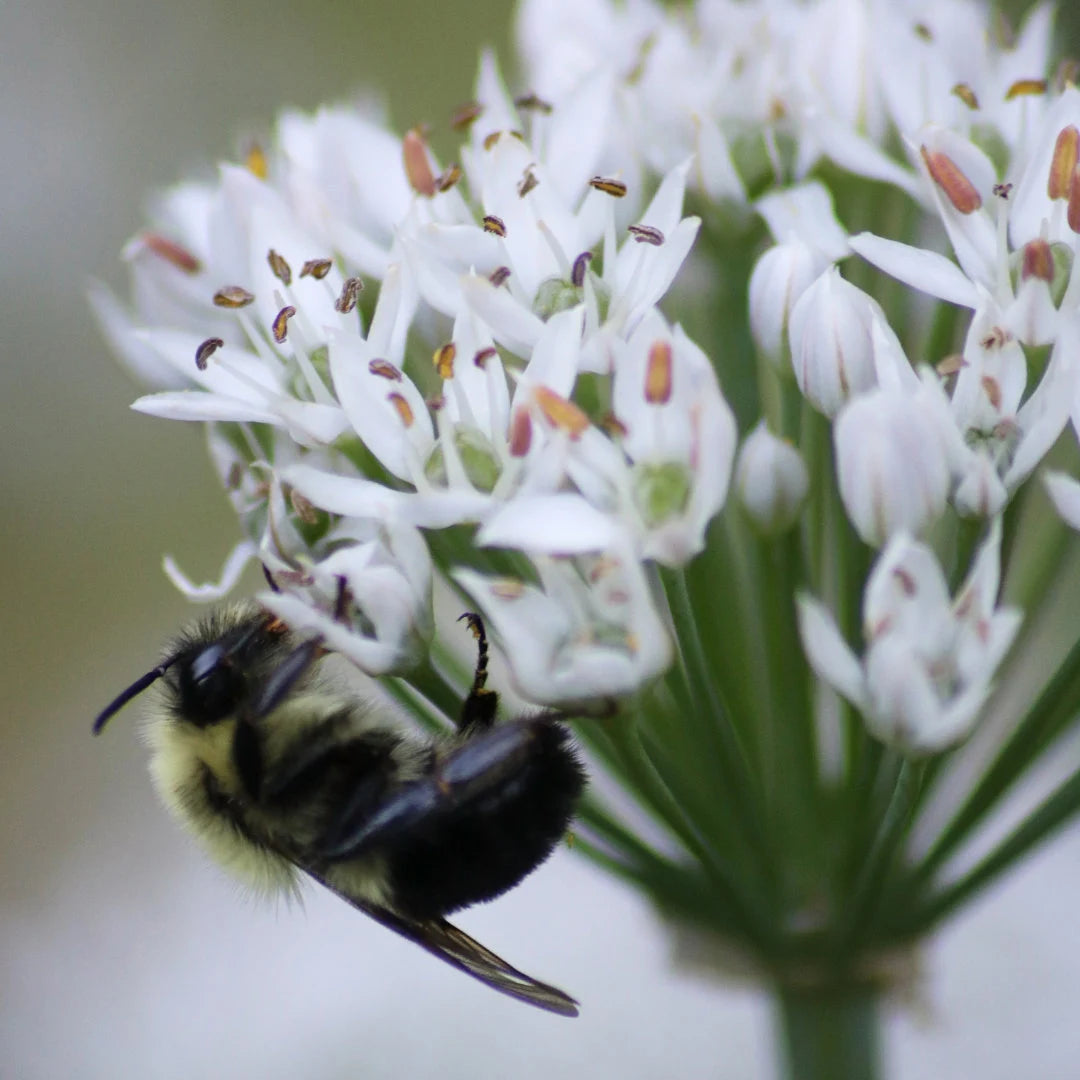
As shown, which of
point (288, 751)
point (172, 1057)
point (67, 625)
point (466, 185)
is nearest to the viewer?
point (288, 751)

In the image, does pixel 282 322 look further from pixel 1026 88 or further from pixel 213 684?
pixel 1026 88

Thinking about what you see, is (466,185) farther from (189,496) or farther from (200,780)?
(189,496)

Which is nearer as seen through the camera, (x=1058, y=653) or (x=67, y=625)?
(x=1058, y=653)

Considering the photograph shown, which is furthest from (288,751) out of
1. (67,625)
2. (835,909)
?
(67,625)

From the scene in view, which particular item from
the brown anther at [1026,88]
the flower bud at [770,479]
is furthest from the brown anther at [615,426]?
the brown anther at [1026,88]

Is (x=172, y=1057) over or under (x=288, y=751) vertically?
under

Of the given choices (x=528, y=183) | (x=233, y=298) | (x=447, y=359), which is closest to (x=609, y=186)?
(x=528, y=183)

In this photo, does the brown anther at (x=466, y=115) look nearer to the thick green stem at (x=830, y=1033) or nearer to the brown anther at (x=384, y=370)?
the brown anther at (x=384, y=370)

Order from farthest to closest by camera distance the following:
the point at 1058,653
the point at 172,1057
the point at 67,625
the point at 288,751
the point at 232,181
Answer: the point at 67,625, the point at 172,1057, the point at 1058,653, the point at 232,181, the point at 288,751

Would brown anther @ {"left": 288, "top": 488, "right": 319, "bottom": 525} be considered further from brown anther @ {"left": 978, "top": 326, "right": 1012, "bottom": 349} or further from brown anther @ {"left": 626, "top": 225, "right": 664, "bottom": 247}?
brown anther @ {"left": 978, "top": 326, "right": 1012, "bottom": 349}

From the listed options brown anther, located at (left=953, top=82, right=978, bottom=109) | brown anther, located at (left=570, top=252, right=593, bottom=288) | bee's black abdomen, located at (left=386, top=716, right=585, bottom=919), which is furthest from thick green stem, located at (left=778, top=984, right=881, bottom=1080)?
brown anther, located at (left=953, top=82, right=978, bottom=109)
